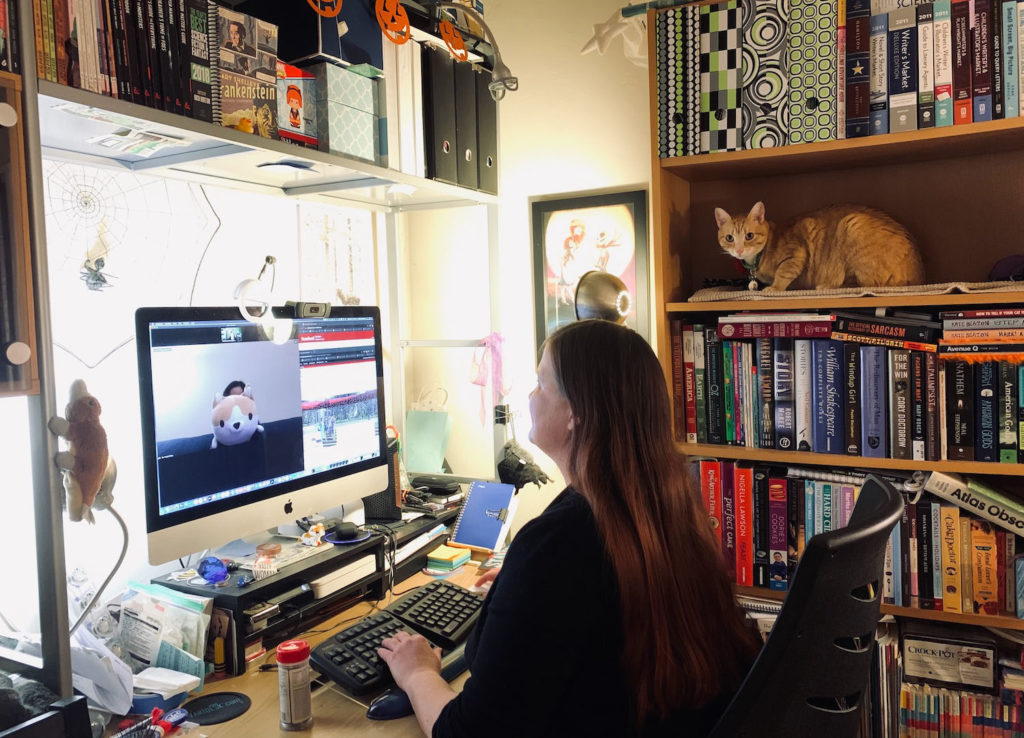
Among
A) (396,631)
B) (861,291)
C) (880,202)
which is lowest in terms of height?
(396,631)

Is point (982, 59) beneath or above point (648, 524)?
above

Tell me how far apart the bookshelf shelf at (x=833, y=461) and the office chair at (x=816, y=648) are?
0.79m

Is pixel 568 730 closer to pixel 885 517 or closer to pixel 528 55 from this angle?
pixel 885 517

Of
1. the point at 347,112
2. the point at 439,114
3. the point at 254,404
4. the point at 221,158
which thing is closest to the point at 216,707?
the point at 254,404

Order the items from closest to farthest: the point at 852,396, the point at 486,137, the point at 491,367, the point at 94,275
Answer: the point at 94,275
the point at 852,396
the point at 486,137
the point at 491,367

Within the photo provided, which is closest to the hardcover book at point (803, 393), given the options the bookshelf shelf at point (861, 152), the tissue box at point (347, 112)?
the bookshelf shelf at point (861, 152)

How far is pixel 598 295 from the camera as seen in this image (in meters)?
2.09

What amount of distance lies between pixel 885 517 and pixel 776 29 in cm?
125

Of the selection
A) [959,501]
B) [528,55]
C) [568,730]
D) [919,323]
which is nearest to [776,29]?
[919,323]

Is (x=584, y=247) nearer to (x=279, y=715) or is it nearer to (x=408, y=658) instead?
(x=408, y=658)

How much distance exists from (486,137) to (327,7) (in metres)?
0.67

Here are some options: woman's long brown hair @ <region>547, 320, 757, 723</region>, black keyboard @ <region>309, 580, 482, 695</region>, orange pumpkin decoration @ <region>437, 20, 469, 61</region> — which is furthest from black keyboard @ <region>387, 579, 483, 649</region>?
orange pumpkin decoration @ <region>437, 20, 469, 61</region>

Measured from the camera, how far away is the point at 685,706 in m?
0.98

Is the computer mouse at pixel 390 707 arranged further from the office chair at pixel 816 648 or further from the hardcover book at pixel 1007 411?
the hardcover book at pixel 1007 411
